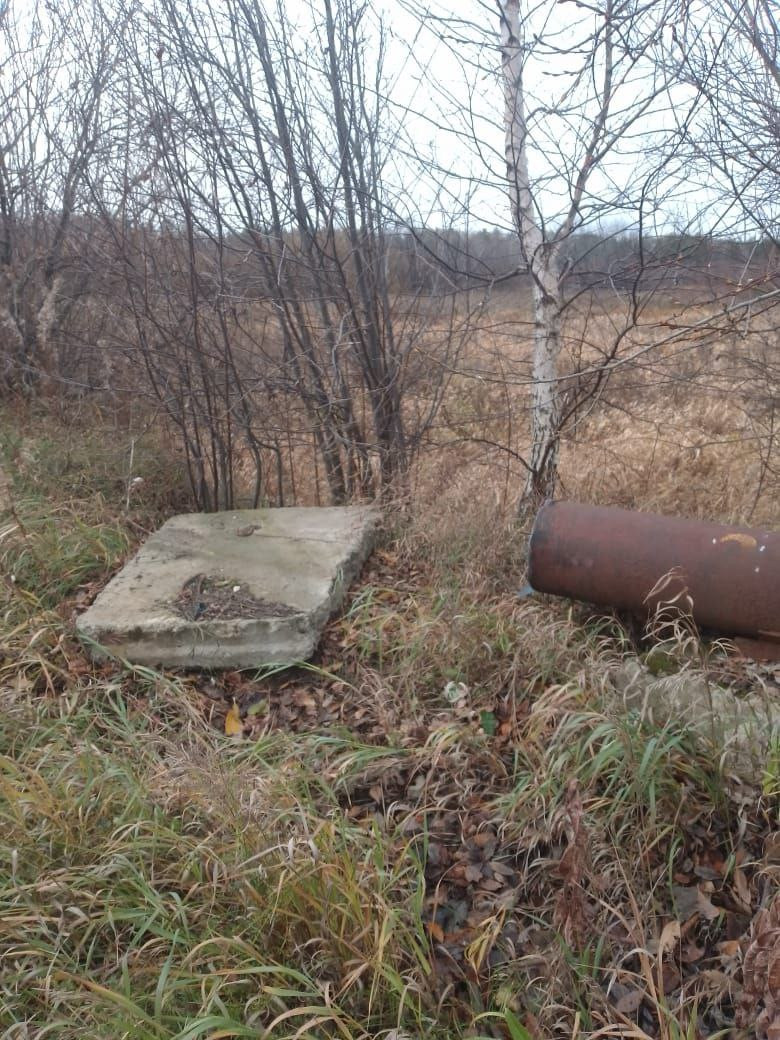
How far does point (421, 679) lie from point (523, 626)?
58 cm

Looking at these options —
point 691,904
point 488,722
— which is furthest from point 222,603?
point 691,904

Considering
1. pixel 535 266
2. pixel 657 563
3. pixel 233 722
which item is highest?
pixel 535 266

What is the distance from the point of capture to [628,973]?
2043 mm

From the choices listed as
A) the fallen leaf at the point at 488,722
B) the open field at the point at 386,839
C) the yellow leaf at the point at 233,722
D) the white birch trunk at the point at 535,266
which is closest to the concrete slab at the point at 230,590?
the open field at the point at 386,839

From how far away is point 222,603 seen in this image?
404 centimetres

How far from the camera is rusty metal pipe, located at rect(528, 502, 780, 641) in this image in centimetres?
347

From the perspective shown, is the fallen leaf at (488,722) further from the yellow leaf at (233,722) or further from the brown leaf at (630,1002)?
the brown leaf at (630,1002)

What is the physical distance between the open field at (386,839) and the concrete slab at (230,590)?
0.48 ft

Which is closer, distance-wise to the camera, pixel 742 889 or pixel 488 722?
pixel 742 889

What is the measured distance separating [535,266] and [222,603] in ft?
8.75

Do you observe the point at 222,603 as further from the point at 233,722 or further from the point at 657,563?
the point at 657,563

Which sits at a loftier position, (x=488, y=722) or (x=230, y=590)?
(x=230, y=590)

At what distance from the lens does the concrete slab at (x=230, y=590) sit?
12.6 ft

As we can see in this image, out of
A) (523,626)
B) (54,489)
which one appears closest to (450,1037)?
(523,626)
